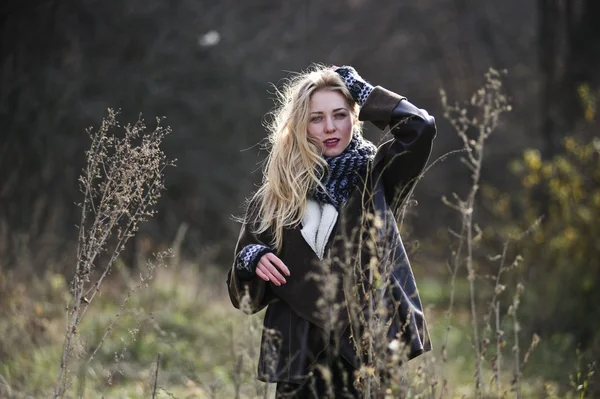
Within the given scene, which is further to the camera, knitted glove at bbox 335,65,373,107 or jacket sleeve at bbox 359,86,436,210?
knitted glove at bbox 335,65,373,107

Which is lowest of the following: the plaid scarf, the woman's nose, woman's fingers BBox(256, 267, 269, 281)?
woman's fingers BBox(256, 267, 269, 281)

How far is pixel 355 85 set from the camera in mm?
3064

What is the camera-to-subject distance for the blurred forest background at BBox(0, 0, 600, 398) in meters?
6.21

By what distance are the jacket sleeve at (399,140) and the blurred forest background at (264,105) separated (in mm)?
2792

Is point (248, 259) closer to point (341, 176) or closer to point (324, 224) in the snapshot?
point (324, 224)

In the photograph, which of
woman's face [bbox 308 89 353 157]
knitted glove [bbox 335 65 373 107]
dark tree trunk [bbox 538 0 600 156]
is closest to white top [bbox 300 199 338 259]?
woman's face [bbox 308 89 353 157]

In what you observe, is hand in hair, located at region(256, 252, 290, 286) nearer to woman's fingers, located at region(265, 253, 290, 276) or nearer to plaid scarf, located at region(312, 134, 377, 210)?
woman's fingers, located at region(265, 253, 290, 276)

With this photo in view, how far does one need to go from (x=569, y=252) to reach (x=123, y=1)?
284 inches

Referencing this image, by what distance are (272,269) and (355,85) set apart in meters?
0.83

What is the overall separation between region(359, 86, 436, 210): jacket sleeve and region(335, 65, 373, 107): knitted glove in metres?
0.04

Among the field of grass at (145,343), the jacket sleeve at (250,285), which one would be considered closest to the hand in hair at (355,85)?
the jacket sleeve at (250,285)

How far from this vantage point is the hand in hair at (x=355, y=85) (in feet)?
9.91

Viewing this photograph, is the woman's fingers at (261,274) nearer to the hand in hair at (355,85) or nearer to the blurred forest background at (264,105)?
the hand in hair at (355,85)

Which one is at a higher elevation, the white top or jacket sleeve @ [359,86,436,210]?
jacket sleeve @ [359,86,436,210]
